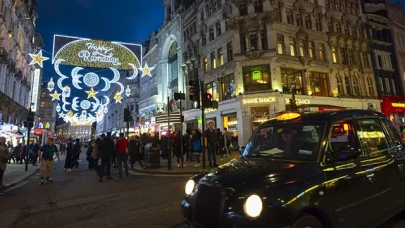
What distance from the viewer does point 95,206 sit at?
6020mm

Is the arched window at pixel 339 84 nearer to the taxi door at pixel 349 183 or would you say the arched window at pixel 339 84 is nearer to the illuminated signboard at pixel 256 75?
the illuminated signboard at pixel 256 75

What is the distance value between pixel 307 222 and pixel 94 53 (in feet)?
52.2

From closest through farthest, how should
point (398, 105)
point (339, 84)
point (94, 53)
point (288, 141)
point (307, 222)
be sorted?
point (307, 222) → point (288, 141) → point (94, 53) → point (339, 84) → point (398, 105)

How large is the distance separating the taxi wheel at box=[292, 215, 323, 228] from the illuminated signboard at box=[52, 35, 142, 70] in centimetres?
1533

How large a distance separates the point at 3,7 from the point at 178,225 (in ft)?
108

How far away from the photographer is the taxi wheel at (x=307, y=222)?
247 centimetres

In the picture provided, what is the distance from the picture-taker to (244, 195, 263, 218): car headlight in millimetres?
2342

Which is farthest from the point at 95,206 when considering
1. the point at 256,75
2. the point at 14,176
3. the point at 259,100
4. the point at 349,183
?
the point at 256,75

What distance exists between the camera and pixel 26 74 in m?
38.2

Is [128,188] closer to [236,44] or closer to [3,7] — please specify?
[236,44]

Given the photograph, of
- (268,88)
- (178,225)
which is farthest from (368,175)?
(268,88)

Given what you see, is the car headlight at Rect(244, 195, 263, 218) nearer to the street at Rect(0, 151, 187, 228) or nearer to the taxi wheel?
the taxi wheel

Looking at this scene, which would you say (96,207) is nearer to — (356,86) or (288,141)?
(288,141)

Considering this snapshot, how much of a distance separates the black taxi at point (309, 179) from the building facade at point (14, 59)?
29.6m
